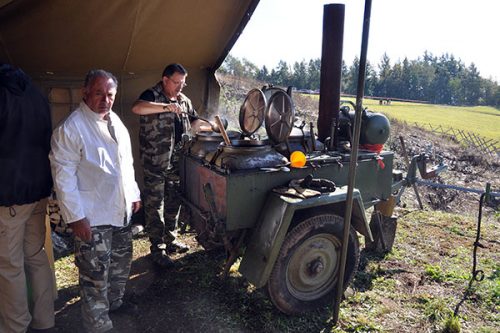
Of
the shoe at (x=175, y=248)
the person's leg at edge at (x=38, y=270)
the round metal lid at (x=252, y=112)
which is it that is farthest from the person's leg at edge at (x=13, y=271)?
the round metal lid at (x=252, y=112)

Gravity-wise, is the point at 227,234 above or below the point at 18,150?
below

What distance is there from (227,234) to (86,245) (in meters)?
1.09

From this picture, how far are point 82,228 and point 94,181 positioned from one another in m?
0.32

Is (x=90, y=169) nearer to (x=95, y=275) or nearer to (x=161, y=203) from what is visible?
(x=95, y=275)

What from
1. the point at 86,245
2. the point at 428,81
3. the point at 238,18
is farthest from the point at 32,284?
the point at 428,81

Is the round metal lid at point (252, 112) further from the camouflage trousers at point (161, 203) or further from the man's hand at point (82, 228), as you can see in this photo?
the man's hand at point (82, 228)

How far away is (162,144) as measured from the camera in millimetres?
3977

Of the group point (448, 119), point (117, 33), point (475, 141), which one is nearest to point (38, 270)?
point (117, 33)

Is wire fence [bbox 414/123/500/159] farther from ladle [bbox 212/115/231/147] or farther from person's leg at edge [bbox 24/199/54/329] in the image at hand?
person's leg at edge [bbox 24/199/54/329]

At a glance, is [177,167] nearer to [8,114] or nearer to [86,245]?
[86,245]

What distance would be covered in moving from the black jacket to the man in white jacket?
0.21 metres

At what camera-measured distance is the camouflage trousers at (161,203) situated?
4.03 meters

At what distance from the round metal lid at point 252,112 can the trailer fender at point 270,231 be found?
2.64 ft

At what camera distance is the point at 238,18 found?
204 inches
